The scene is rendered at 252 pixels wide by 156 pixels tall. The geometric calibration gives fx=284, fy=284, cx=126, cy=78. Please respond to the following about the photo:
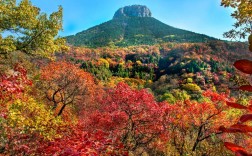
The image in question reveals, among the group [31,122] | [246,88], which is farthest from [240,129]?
[31,122]

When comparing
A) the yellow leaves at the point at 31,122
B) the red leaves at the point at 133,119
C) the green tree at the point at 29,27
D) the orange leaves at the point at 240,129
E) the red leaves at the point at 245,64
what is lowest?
the red leaves at the point at 133,119

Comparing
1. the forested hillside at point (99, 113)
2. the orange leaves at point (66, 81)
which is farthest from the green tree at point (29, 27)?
the orange leaves at point (66, 81)

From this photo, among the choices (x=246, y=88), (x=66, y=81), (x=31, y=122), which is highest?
(x=246, y=88)

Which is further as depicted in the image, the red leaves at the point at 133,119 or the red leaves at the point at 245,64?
the red leaves at the point at 133,119

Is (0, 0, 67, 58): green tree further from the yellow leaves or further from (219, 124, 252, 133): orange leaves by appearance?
(219, 124, 252, 133): orange leaves

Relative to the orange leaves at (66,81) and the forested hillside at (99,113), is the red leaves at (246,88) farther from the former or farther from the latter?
the orange leaves at (66,81)

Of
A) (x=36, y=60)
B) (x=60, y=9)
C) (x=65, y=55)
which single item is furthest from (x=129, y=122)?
(x=65, y=55)

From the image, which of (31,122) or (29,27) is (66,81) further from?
(31,122)

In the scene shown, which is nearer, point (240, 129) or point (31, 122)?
point (240, 129)

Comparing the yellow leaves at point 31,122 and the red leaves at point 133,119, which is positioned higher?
the yellow leaves at point 31,122

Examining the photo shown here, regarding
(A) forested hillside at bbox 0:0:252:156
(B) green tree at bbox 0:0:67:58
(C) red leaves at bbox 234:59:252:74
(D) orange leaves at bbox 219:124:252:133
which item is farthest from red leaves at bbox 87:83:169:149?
(C) red leaves at bbox 234:59:252:74

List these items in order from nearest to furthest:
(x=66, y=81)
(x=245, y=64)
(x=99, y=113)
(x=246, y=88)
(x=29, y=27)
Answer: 1. (x=245, y=64)
2. (x=246, y=88)
3. (x=29, y=27)
4. (x=99, y=113)
5. (x=66, y=81)

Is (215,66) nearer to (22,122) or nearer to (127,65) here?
(127,65)

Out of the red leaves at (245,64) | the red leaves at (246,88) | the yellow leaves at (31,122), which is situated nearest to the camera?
the red leaves at (245,64)
